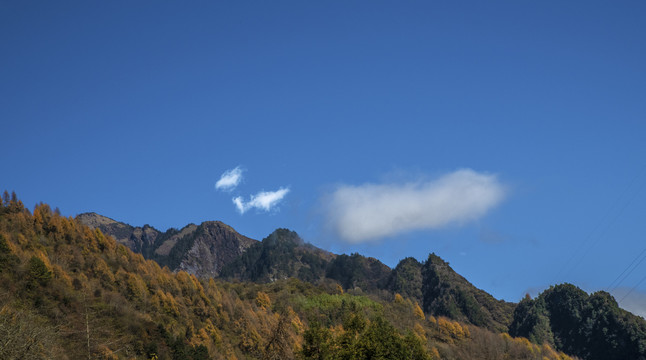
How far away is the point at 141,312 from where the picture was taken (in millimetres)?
102125

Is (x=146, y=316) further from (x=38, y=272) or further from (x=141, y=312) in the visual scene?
(x=38, y=272)

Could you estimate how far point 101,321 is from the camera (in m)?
87.5

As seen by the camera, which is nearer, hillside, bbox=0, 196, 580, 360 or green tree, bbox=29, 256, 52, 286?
hillside, bbox=0, 196, 580, 360

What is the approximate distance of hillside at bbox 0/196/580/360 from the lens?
50625 millimetres

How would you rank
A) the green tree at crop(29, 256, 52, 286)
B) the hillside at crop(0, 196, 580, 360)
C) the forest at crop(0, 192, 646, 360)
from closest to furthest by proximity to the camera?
1. the forest at crop(0, 192, 646, 360)
2. the hillside at crop(0, 196, 580, 360)
3. the green tree at crop(29, 256, 52, 286)

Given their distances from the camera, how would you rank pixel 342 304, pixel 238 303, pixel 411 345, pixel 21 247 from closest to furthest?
pixel 411 345, pixel 21 247, pixel 238 303, pixel 342 304

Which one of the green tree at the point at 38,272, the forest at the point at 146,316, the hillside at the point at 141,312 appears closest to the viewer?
the forest at the point at 146,316

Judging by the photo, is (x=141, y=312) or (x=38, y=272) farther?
(x=141, y=312)

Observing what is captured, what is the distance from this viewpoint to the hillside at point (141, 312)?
50.6 metres

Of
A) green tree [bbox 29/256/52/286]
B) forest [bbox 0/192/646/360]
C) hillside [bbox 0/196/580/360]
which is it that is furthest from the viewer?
green tree [bbox 29/256/52/286]

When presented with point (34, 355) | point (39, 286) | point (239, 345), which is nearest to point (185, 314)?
point (239, 345)

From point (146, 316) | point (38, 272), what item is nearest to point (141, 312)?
point (146, 316)

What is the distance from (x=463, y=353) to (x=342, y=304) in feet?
142

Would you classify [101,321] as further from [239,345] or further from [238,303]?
[238,303]
